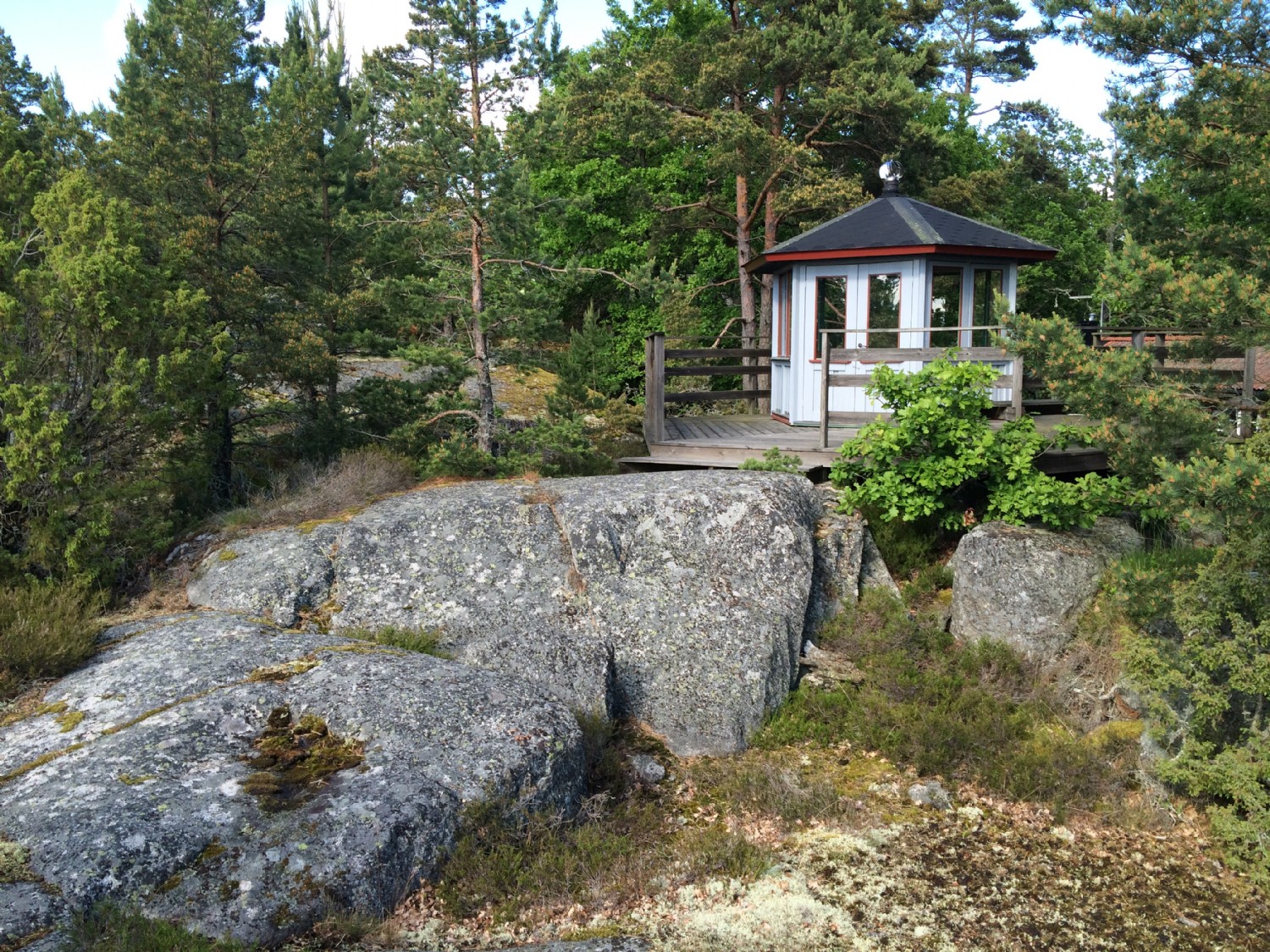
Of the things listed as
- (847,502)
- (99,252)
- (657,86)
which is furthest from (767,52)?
(99,252)

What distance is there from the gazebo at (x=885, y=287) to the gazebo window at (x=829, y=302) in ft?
0.05

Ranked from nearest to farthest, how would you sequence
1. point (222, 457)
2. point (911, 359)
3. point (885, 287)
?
1. point (911, 359)
2. point (222, 457)
3. point (885, 287)

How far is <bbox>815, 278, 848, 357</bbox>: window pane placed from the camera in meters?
13.9

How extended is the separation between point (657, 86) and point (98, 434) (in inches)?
567

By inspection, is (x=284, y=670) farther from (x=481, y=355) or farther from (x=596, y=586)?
(x=481, y=355)

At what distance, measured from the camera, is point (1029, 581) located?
962 cm

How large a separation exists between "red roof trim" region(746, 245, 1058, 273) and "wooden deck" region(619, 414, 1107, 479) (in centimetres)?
246

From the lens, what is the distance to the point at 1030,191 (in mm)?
26938

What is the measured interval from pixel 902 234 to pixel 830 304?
1582 millimetres

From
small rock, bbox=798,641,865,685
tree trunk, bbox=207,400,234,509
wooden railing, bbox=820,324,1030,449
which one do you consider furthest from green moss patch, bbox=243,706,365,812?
wooden railing, bbox=820,324,1030,449

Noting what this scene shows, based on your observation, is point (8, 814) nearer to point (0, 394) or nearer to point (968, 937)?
point (0, 394)

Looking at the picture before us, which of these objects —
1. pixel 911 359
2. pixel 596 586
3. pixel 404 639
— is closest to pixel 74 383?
pixel 404 639

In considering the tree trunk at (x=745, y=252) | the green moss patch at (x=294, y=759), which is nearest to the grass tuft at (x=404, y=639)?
the green moss patch at (x=294, y=759)

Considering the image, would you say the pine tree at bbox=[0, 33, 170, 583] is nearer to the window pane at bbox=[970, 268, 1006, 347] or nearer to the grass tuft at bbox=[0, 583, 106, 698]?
the grass tuft at bbox=[0, 583, 106, 698]
